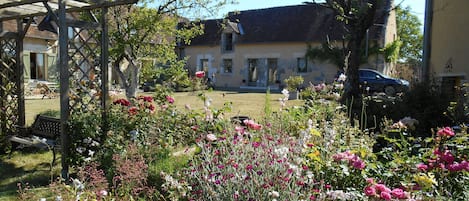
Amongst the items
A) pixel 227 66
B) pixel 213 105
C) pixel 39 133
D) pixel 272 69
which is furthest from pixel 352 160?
pixel 227 66

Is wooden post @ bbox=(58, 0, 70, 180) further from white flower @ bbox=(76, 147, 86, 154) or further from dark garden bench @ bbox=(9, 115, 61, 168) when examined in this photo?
dark garden bench @ bbox=(9, 115, 61, 168)

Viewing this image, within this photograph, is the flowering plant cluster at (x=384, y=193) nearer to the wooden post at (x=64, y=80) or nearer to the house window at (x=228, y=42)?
the wooden post at (x=64, y=80)

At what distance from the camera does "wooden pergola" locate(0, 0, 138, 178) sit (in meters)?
4.55

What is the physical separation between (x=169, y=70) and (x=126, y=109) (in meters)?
3.67

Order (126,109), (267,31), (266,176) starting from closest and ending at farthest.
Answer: (266,176), (126,109), (267,31)

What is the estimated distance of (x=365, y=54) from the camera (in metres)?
21.5

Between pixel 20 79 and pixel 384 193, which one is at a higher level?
pixel 20 79

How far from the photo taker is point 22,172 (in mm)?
5082

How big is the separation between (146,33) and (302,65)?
18.0 meters

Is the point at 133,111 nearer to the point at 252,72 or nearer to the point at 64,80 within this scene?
the point at 64,80

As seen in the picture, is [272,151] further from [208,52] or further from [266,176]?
[208,52]

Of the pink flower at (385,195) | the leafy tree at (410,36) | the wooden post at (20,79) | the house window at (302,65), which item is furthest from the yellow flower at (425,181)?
the leafy tree at (410,36)

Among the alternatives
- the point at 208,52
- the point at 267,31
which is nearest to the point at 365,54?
the point at 267,31

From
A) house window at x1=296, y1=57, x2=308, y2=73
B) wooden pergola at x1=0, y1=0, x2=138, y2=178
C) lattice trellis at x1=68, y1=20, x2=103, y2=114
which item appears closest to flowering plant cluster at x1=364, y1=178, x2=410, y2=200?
wooden pergola at x1=0, y1=0, x2=138, y2=178
